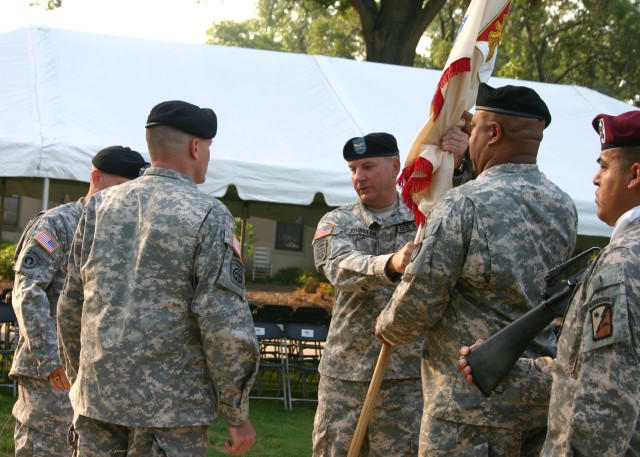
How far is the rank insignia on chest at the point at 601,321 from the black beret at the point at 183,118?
5.72 feet

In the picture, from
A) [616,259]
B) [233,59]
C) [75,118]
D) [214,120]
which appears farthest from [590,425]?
[233,59]

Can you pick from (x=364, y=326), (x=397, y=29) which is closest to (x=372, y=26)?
(x=397, y=29)

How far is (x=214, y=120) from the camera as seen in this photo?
151 inches

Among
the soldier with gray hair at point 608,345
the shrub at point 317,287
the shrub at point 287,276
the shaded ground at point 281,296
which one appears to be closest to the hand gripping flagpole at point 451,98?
the soldier with gray hair at point 608,345

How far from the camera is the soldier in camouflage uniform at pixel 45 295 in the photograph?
4891mm

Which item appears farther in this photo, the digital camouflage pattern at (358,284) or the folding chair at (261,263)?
the folding chair at (261,263)

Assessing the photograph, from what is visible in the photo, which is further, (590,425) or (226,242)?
(226,242)

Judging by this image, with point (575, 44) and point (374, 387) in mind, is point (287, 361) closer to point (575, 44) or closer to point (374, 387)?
point (374, 387)

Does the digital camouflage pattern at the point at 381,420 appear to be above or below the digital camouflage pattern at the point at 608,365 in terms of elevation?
below

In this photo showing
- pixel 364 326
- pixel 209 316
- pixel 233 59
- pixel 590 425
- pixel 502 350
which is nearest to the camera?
pixel 590 425

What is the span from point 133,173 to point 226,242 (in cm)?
178

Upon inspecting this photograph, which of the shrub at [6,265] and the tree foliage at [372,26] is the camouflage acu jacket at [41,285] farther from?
the shrub at [6,265]

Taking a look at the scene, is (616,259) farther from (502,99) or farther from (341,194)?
(341,194)

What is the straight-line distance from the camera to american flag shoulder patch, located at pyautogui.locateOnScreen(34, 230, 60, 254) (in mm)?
4988
